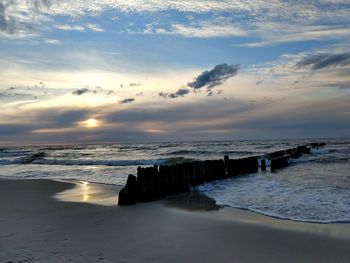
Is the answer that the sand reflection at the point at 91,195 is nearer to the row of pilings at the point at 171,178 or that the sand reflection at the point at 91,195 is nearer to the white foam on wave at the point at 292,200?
the row of pilings at the point at 171,178

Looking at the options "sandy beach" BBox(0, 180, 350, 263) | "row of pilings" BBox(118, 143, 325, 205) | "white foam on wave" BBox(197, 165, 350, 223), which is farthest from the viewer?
"row of pilings" BBox(118, 143, 325, 205)

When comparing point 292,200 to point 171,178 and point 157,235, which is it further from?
point 157,235

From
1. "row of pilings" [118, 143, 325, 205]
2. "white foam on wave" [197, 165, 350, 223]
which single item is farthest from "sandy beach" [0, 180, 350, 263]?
"row of pilings" [118, 143, 325, 205]

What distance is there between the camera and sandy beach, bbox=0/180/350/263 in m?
5.94

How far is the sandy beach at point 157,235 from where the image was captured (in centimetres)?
594

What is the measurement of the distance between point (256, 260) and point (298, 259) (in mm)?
686

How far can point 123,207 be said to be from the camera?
35.3 ft

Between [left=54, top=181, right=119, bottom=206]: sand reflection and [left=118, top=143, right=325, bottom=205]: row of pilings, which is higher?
[left=118, top=143, right=325, bottom=205]: row of pilings

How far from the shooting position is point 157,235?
23.8ft

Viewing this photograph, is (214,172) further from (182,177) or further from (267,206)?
(267,206)

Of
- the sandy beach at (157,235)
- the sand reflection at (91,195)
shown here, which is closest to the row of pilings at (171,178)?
the sand reflection at (91,195)

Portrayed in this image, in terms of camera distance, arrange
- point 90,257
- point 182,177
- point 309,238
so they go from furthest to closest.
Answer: point 182,177 → point 309,238 → point 90,257

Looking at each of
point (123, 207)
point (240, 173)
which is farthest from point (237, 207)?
point (240, 173)

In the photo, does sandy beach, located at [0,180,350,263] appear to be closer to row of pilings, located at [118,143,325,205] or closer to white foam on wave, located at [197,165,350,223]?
white foam on wave, located at [197,165,350,223]
